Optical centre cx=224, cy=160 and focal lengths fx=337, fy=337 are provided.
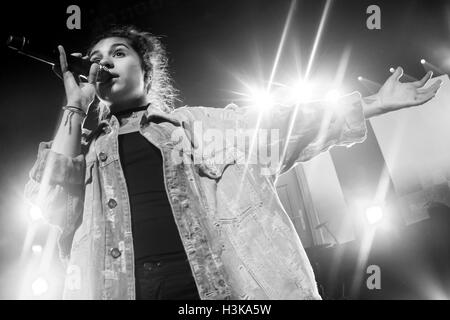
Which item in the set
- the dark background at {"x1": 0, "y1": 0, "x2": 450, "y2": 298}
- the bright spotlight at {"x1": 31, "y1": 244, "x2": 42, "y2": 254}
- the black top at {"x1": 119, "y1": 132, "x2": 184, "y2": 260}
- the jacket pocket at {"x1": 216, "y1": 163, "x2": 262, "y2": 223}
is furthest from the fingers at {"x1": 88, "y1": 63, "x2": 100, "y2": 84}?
the bright spotlight at {"x1": 31, "y1": 244, "x2": 42, "y2": 254}

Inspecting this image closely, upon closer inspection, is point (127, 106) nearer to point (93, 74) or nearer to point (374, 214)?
point (93, 74)

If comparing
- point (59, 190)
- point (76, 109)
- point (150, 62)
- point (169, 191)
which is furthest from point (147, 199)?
point (150, 62)

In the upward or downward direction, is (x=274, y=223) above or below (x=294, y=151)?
below

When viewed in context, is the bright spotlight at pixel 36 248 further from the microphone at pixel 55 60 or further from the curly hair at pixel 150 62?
the microphone at pixel 55 60

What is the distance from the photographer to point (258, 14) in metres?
3.68

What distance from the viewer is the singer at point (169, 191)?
1093mm

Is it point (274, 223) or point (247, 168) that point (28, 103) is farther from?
point (274, 223)

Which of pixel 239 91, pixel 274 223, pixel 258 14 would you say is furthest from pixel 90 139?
pixel 239 91

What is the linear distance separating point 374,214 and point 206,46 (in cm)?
378

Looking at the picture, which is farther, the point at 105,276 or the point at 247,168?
the point at 247,168

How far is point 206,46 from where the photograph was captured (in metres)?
Result: 3.76

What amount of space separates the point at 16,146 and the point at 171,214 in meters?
2.99
